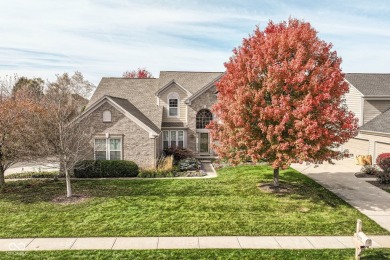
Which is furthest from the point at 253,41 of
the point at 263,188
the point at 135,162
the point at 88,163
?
the point at 88,163

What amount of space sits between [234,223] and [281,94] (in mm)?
6737

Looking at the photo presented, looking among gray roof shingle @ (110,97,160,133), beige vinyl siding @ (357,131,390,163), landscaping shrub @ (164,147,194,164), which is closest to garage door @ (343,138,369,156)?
beige vinyl siding @ (357,131,390,163)

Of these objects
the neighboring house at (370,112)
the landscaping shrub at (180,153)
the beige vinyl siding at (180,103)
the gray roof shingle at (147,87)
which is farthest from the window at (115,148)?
the neighboring house at (370,112)

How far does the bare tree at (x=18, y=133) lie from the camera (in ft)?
56.9

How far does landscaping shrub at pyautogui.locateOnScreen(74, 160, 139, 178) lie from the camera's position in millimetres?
22484

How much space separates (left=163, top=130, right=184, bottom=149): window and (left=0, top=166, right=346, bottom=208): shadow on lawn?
9164mm

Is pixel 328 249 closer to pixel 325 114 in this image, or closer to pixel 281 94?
pixel 325 114

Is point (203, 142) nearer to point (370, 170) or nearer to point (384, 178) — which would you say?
point (370, 170)

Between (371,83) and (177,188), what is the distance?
22.6 m

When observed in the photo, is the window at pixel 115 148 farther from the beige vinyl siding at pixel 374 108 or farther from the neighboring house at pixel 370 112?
the beige vinyl siding at pixel 374 108

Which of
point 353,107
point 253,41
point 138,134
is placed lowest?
point 138,134

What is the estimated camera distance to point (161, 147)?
97.2 ft

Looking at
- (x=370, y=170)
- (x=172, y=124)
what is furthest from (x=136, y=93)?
(x=370, y=170)

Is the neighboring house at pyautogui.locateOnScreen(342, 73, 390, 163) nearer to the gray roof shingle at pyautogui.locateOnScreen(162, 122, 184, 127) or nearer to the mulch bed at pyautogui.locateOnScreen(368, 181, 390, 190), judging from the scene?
the mulch bed at pyautogui.locateOnScreen(368, 181, 390, 190)
